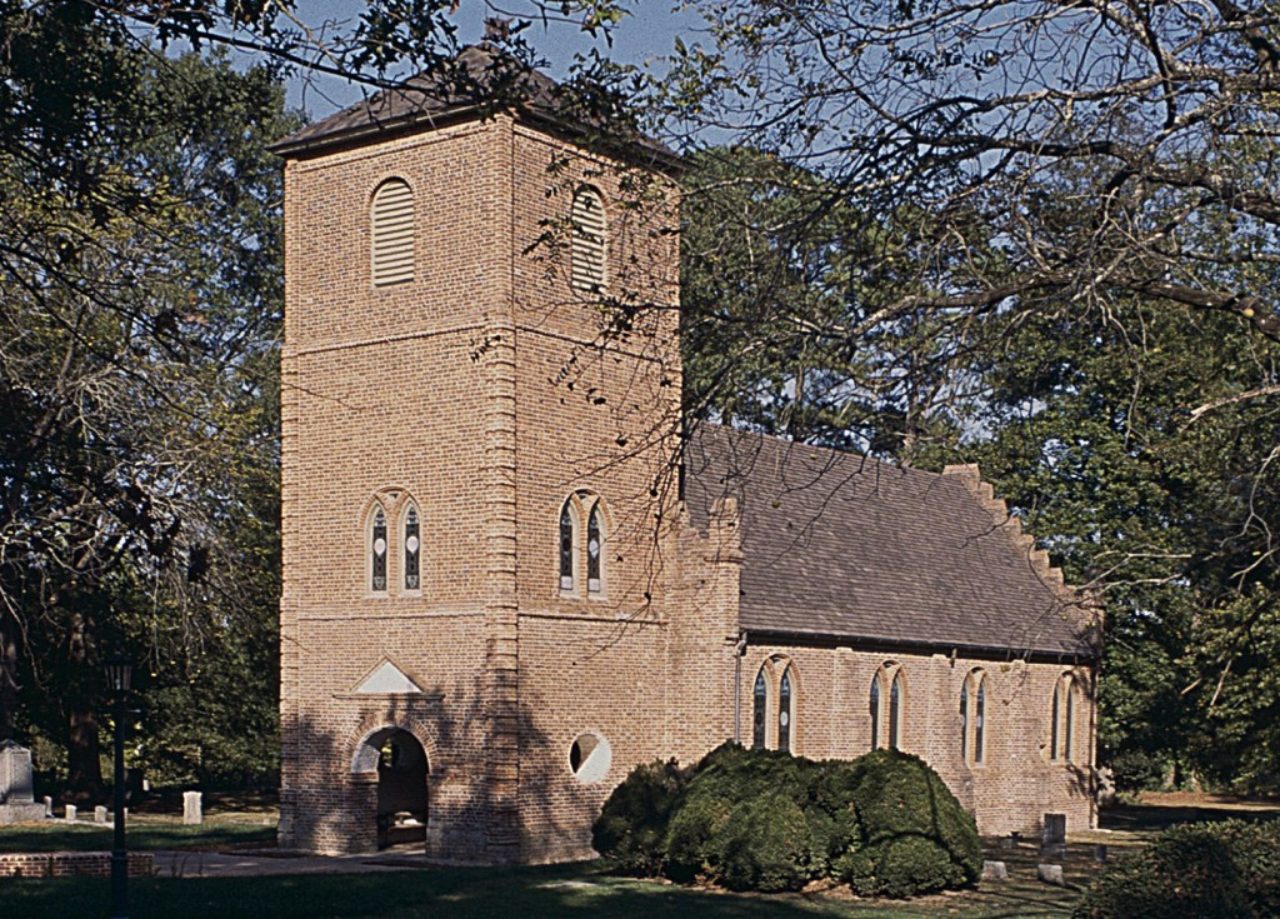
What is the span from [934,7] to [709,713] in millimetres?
20885

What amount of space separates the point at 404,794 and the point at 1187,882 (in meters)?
20.3

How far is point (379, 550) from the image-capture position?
32.8m

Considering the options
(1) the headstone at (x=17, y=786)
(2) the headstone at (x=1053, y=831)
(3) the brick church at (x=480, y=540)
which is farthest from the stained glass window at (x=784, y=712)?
(1) the headstone at (x=17, y=786)

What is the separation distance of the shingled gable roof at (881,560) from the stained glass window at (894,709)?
0.97 metres

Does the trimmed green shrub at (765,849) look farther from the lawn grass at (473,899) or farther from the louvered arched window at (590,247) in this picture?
the louvered arched window at (590,247)

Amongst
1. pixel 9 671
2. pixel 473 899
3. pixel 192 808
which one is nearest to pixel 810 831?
pixel 473 899

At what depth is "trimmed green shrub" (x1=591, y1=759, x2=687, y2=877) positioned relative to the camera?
2955 centimetres

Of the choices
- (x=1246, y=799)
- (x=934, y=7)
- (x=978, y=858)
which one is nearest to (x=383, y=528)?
(x=978, y=858)

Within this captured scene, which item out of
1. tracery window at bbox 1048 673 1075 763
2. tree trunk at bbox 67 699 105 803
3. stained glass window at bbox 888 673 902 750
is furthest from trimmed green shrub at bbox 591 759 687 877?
tree trunk at bbox 67 699 105 803

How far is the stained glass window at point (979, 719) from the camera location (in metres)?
42.6

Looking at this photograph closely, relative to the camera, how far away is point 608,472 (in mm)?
33438

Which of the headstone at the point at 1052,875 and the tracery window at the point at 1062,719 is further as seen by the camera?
the tracery window at the point at 1062,719

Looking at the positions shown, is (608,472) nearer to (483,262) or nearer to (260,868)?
(483,262)

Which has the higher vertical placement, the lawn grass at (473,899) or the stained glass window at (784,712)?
the stained glass window at (784,712)
